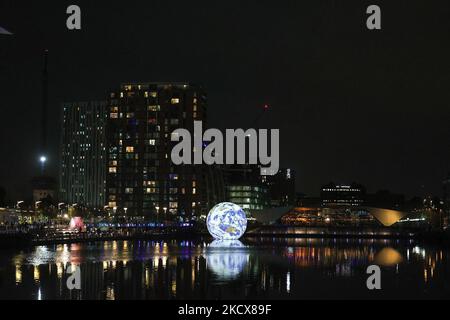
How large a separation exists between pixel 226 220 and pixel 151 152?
104252mm

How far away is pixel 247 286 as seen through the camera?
2880 cm

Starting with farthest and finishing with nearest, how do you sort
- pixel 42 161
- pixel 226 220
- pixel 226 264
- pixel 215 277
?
1. pixel 42 161
2. pixel 226 220
3. pixel 226 264
4. pixel 215 277

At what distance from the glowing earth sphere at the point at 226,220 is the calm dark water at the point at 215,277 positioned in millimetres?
21786

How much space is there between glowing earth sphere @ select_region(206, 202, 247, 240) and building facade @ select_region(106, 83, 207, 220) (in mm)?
98367

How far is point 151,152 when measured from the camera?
17238 cm

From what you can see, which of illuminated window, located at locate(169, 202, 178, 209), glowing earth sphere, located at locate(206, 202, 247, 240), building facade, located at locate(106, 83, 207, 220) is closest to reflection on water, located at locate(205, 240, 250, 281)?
glowing earth sphere, located at locate(206, 202, 247, 240)

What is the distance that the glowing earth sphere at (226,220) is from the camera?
227ft

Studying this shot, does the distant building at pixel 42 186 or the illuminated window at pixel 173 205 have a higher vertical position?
the distant building at pixel 42 186

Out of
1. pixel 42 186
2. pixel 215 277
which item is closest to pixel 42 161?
pixel 42 186

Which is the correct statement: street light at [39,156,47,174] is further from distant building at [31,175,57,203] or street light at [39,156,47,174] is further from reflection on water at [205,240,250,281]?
reflection on water at [205,240,250,281]

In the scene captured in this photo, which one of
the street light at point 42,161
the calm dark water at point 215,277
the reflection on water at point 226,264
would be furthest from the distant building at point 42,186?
the reflection on water at point 226,264

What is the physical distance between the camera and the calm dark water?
2627 centimetres

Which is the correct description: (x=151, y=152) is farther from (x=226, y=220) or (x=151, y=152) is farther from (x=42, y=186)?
(x=226, y=220)

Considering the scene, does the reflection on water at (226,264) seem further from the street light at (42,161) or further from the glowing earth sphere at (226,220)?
the street light at (42,161)
